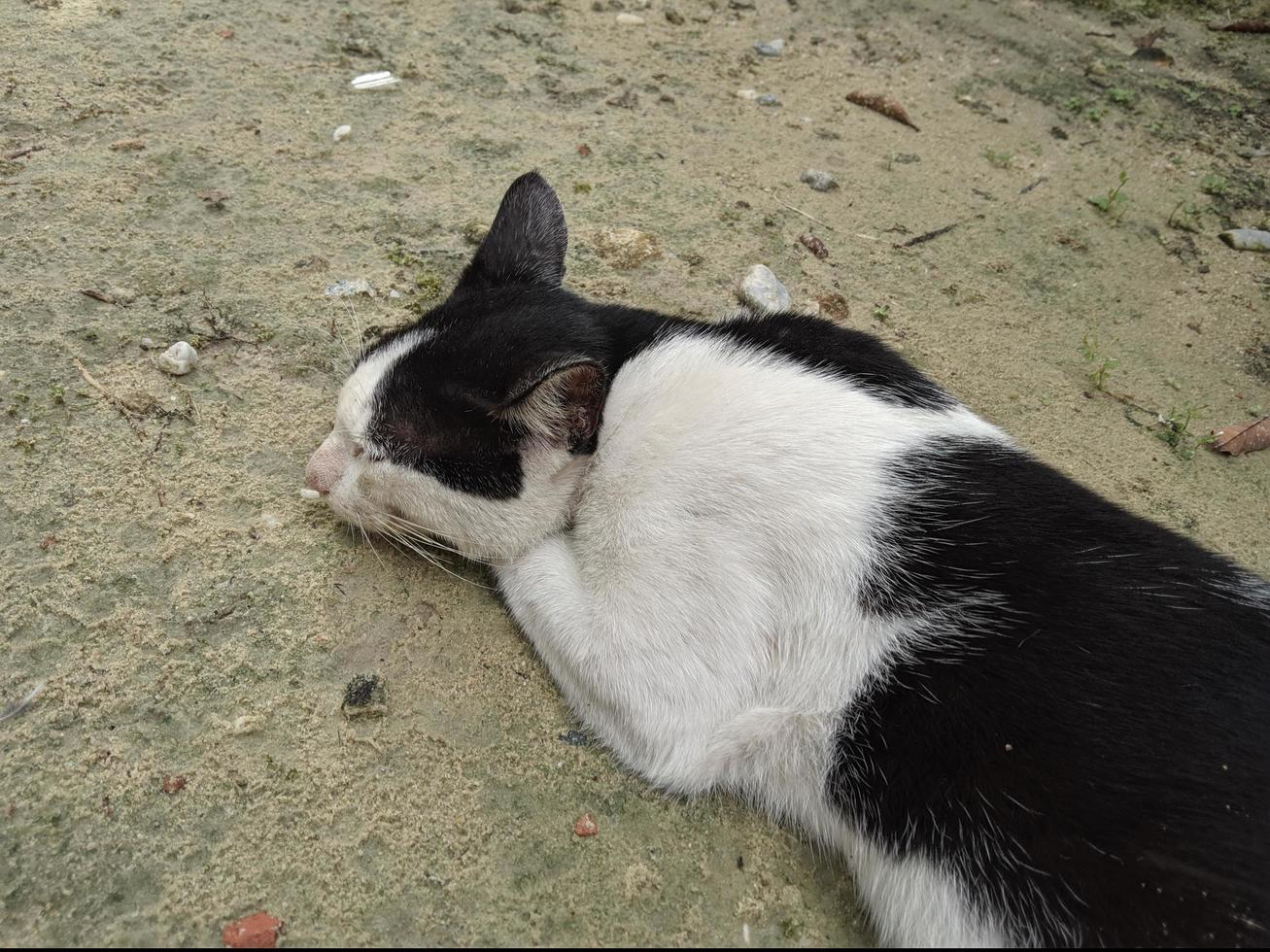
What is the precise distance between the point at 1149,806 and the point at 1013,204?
3.27 m

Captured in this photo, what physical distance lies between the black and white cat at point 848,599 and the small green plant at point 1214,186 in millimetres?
3030

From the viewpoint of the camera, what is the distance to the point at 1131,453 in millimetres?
3092

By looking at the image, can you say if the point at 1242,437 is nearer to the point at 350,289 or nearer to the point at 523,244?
the point at 523,244

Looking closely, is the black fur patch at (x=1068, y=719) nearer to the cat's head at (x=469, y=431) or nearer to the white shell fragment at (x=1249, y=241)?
the cat's head at (x=469, y=431)

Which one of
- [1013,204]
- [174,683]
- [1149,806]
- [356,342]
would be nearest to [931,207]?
[1013,204]

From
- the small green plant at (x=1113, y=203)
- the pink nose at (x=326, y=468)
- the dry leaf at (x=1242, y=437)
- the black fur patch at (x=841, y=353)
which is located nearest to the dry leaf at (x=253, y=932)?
the pink nose at (x=326, y=468)

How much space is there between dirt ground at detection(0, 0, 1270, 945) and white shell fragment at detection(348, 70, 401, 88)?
0.34 feet

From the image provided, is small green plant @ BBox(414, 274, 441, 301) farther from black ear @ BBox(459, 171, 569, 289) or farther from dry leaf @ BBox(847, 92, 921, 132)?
dry leaf @ BBox(847, 92, 921, 132)

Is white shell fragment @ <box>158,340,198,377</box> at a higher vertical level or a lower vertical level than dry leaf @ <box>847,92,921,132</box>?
lower

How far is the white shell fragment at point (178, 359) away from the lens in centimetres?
262

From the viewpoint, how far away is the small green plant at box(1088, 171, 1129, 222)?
4102 mm

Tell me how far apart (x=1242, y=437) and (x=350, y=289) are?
333 cm

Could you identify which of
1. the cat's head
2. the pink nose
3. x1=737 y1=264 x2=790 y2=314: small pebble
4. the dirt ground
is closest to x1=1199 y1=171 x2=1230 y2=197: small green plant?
the dirt ground

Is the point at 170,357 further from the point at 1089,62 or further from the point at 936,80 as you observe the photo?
the point at 1089,62
